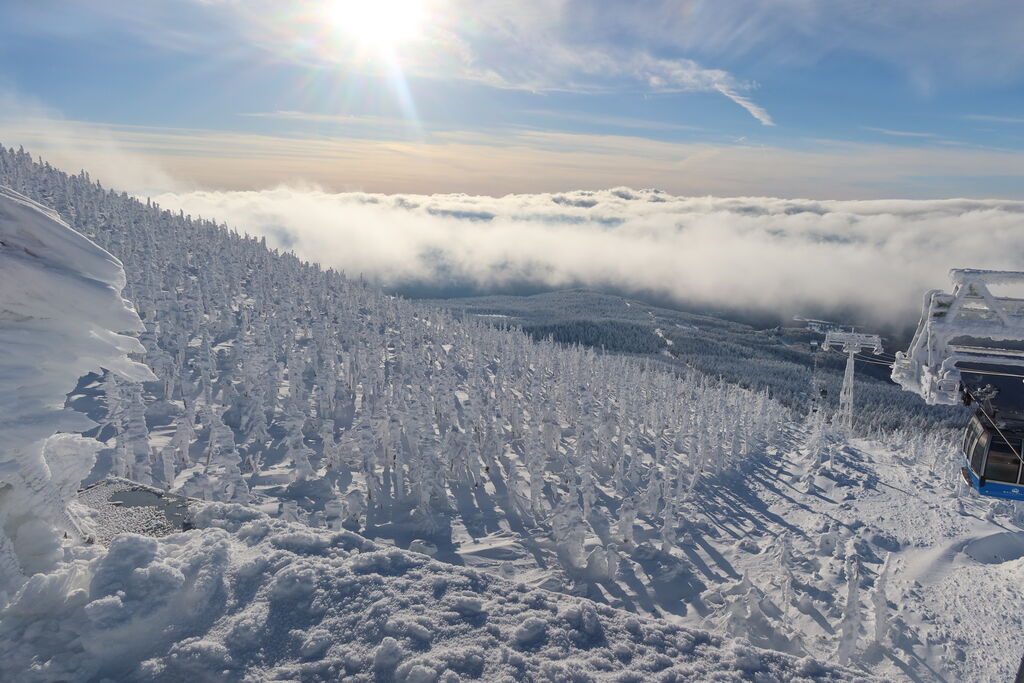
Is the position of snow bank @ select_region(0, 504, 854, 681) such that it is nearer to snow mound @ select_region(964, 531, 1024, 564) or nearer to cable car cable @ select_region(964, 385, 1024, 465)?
cable car cable @ select_region(964, 385, 1024, 465)

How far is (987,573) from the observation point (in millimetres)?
38188

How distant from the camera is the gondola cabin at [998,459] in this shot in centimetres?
1276

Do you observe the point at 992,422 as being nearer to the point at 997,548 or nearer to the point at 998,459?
the point at 998,459

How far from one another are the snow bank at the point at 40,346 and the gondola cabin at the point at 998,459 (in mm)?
18801

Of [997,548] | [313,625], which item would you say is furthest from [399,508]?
[997,548]

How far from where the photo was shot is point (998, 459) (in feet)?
42.8

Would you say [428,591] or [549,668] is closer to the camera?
[549,668]

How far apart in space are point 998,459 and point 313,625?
16.2 metres

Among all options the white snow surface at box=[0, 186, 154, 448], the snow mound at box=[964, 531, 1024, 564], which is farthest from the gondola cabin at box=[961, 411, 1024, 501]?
the snow mound at box=[964, 531, 1024, 564]

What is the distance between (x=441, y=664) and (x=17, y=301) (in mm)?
9272

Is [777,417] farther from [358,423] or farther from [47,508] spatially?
[47,508]

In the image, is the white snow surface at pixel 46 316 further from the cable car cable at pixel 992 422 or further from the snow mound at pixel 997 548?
the snow mound at pixel 997 548

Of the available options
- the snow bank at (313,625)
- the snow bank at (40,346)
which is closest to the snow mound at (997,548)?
the snow bank at (313,625)

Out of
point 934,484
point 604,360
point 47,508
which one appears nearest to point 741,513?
point 934,484
